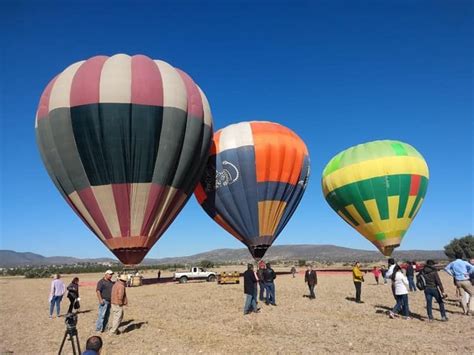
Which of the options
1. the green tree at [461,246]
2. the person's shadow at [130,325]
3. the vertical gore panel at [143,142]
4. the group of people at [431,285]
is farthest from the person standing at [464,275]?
the green tree at [461,246]

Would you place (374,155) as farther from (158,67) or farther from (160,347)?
(160,347)

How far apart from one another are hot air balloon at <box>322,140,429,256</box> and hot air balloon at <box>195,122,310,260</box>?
5.14 metres

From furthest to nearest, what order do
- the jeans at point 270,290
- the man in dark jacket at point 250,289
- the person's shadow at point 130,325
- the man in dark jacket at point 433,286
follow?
the jeans at point 270,290
the man in dark jacket at point 250,289
the man in dark jacket at point 433,286
the person's shadow at point 130,325

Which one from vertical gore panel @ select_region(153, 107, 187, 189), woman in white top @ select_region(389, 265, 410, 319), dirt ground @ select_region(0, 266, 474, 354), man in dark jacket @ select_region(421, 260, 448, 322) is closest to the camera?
dirt ground @ select_region(0, 266, 474, 354)

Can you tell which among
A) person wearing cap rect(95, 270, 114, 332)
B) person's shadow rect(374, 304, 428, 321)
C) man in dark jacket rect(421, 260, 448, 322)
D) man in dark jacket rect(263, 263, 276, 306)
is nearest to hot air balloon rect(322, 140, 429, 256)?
person's shadow rect(374, 304, 428, 321)

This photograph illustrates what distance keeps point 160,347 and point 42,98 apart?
591 inches

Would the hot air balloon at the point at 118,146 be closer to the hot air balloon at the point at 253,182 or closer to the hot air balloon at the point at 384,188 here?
the hot air balloon at the point at 253,182

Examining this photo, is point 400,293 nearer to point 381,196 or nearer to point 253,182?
point 253,182

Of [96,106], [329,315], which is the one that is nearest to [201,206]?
[96,106]

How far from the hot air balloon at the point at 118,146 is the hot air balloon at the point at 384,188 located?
1501 cm

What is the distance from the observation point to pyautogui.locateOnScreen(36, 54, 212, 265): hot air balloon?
17.2 meters

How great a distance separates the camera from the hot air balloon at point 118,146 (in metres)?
17.2

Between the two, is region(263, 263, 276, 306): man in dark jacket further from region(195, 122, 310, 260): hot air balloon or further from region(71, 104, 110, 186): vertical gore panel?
region(195, 122, 310, 260): hot air balloon

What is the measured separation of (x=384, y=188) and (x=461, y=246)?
59474 mm
